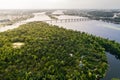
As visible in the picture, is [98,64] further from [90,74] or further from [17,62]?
[17,62]

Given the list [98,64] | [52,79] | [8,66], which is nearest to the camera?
[52,79]

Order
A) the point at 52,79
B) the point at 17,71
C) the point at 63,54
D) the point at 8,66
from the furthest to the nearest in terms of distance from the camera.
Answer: the point at 63,54 < the point at 8,66 < the point at 17,71 < the point at 52,79

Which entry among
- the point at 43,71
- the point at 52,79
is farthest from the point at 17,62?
the point at 52,79

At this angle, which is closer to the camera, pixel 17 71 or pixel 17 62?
pixel 17 71

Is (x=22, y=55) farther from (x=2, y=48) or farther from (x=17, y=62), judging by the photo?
(x=2, y=48)

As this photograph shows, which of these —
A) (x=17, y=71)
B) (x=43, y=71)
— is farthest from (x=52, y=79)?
(x=17, y=71)

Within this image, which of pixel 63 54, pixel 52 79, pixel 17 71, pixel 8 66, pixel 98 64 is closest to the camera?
pixel 52 79
